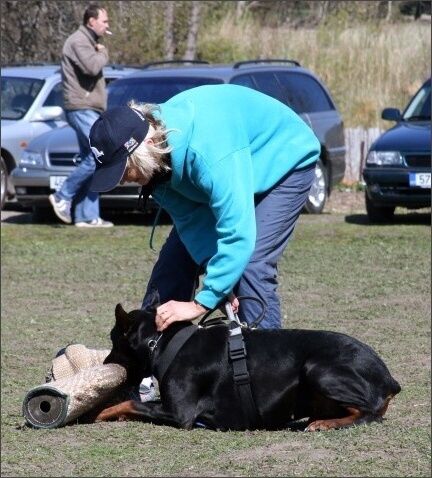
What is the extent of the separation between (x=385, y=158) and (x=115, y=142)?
29.7 feet

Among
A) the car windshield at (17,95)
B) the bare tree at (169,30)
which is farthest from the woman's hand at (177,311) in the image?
the bare tree at (169,30)

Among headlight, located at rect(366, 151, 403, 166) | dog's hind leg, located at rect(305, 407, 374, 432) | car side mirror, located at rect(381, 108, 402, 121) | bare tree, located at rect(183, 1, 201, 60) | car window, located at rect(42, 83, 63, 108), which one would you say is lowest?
bare tree, located at rect(183, 1, 201, 60)

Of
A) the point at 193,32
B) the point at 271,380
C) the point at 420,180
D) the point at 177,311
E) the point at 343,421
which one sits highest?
the point at 177,311

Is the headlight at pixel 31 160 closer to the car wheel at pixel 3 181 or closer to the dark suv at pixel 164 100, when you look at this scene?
the dark suv at pixel 164 100

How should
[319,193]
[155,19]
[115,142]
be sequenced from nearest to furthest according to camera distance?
[115,142] < [319,193] < [155,19]

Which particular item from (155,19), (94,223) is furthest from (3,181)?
(155,19)

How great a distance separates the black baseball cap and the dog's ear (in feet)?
2.41

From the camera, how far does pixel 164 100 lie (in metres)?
12.9

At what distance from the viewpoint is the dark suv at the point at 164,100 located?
1312 cm

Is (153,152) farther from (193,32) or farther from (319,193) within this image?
(193,32)

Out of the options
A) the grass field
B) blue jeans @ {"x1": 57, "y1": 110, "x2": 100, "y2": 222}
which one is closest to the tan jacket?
blue jeans @ {"x1": 57, "y1": 110, "x2": 100, "y2": 222}

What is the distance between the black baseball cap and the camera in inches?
181

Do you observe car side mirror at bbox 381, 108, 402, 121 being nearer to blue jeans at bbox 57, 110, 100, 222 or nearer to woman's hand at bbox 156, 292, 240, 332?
blue jeans at bbox 57, 110, 100, 222

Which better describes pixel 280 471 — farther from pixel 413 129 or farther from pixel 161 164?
pixel 413 129
